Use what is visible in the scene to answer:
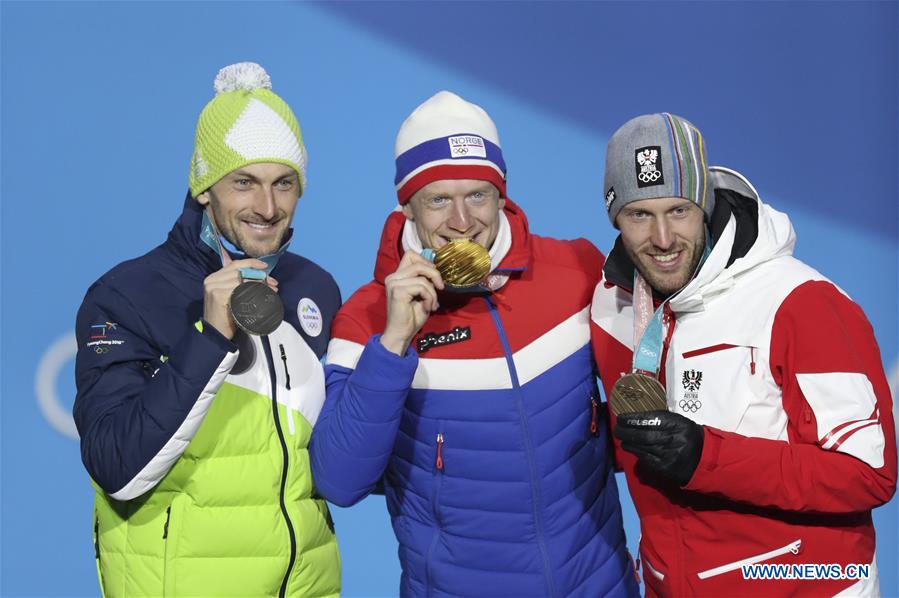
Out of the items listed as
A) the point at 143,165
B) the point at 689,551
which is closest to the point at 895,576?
the point at 689,551

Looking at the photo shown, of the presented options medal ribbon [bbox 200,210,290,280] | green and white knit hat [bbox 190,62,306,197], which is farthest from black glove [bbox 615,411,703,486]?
green and white knit hat [bbox 190,62,306,197]

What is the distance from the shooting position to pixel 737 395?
2180mm

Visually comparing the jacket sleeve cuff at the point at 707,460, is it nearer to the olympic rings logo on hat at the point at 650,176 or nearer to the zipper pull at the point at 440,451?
the olympic rings logo on hat at the point at 650,176

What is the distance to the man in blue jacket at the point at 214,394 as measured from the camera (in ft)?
7.25

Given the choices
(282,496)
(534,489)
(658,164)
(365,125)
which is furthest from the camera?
(365,125)

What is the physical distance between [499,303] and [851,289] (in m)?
2.61

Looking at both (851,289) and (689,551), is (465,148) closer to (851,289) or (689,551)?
(689,551)

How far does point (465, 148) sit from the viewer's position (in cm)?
263

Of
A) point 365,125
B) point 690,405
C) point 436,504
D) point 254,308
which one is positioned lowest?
point 436,504

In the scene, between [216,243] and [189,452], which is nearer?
[189,452]

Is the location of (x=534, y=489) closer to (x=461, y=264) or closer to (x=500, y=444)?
(x=500, y=444)

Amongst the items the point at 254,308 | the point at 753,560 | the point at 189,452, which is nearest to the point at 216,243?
the point at 254,308

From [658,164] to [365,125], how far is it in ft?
8.13

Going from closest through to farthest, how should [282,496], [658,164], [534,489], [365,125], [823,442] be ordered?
[823,442]
[658,164]
[282,496]
[534,489]
[365,125]
